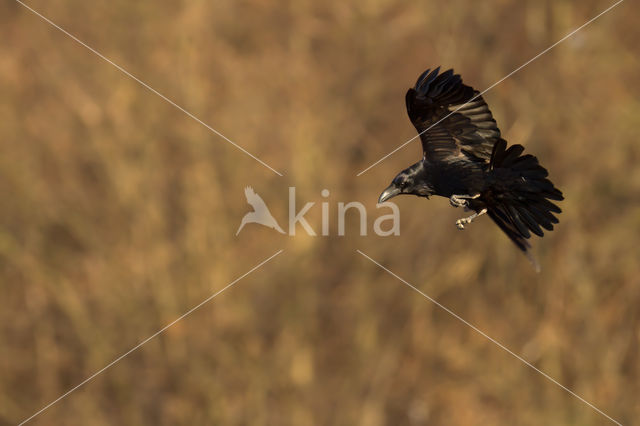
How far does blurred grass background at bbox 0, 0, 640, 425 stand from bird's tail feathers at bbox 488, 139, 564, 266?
8865mm

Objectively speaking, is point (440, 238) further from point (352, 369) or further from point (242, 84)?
point (242, 84)

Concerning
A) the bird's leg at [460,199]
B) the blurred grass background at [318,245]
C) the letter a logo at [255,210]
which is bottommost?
the bird's leg at [460,199]

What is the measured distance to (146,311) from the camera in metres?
11.3

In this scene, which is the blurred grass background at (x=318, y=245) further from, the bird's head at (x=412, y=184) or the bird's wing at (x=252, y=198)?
the bird's head at (x=412, y=184)

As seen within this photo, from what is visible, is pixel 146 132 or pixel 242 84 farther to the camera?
pixel 242 84

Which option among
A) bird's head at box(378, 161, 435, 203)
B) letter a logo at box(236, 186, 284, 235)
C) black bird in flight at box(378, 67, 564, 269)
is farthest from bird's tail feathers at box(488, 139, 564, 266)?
letter a logo at box(236, 186, 284, 235)

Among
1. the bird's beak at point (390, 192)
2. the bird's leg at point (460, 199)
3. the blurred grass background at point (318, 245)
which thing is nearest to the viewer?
the bird's leg at point (460, 199)

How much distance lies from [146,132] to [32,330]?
320 cm

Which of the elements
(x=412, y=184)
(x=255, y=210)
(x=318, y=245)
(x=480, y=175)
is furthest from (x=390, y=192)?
(x=318, y=245)

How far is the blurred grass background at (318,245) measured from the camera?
1086 centimetres

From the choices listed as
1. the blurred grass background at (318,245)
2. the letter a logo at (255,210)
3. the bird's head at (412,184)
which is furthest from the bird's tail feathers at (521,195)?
the blurred grass background at (318,245)

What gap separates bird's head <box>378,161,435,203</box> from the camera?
1.28 m

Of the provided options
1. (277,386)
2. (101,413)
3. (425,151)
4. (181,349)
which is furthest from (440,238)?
(425,151)

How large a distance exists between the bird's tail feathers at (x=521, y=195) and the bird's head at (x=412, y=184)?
0.33 feet
